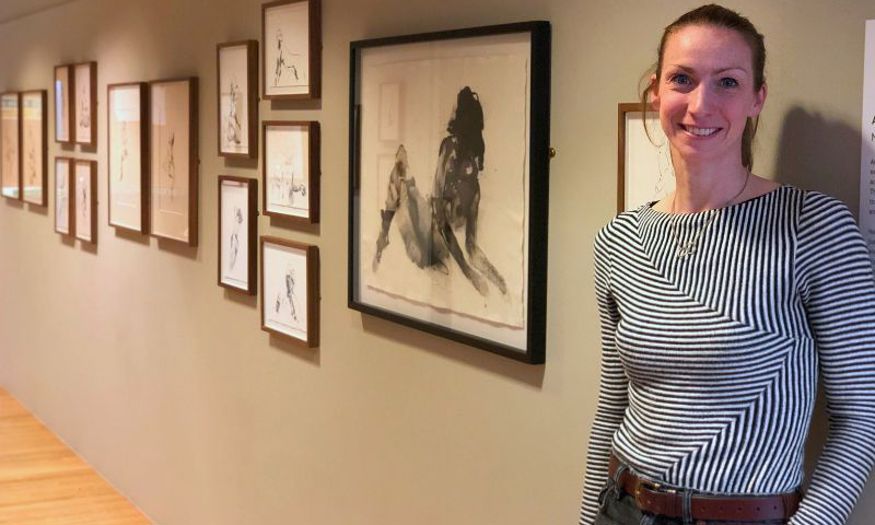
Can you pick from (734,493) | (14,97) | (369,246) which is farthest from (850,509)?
(14,97)

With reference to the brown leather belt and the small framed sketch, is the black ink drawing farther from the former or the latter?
the brown leather belt

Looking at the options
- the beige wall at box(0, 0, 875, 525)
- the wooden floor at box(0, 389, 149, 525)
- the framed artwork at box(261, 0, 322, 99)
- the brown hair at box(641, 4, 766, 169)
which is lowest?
the wooden floor at box(0, 389, 149, 525)

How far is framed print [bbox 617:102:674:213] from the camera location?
201 cm

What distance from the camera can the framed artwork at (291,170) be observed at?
3150mm

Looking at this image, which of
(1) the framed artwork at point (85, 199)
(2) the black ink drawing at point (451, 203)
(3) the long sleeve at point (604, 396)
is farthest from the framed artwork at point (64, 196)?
(3) the long sleeve at point (604, 396)

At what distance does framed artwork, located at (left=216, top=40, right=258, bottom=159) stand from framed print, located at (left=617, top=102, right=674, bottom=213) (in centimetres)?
167

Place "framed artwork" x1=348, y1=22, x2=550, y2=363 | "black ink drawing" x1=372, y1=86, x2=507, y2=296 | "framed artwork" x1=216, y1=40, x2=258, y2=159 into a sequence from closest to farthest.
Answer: "framed artwork" x1=348, y1=22, x2=550, y2=363, "black ink drawing" x1=372, y1=86, x2=507, y2=296, "framed artwork" x1=216, y1=40, x2=258, y2=159

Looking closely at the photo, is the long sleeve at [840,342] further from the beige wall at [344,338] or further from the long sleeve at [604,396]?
the long sleeve at [604,396]

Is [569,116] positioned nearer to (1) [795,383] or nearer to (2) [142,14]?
(1) [795,383]

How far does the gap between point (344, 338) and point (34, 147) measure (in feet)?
11.4

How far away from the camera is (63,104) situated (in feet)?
17.5

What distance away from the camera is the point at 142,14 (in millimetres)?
4402

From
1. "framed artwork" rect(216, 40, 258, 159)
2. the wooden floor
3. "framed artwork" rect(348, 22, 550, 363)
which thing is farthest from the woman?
the wooden floor

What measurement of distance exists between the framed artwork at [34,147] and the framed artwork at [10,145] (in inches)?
4.1
